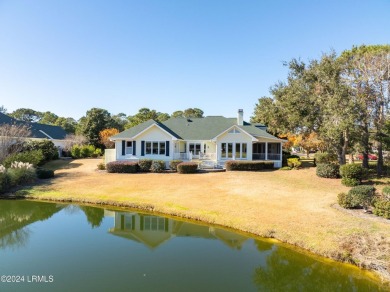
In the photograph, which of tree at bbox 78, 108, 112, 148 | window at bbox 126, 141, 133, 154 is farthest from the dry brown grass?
tree at bbox 78, 108, 112, 148

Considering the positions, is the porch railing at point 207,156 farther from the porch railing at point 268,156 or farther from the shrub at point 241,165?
the porch railing at point 268,156

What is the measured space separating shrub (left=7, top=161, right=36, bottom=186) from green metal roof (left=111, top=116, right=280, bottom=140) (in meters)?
9.83

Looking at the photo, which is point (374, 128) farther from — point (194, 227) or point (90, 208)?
point (90, 208)

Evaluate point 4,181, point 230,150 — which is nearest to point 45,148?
point 4,181

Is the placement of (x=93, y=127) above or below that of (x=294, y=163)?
above

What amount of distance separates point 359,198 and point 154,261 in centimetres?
1096

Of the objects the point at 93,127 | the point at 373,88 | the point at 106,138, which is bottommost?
the point at 106,138

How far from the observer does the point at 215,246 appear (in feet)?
37.0

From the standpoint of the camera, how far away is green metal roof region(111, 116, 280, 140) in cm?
3241

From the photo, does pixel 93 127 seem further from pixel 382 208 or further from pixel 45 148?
pixel 382 208

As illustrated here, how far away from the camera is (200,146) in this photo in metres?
33.2

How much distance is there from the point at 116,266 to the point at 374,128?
2497 centimetres

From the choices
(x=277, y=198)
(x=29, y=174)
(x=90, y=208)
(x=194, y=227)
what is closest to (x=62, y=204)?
(x=90, y=208)

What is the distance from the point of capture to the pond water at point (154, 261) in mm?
8156
